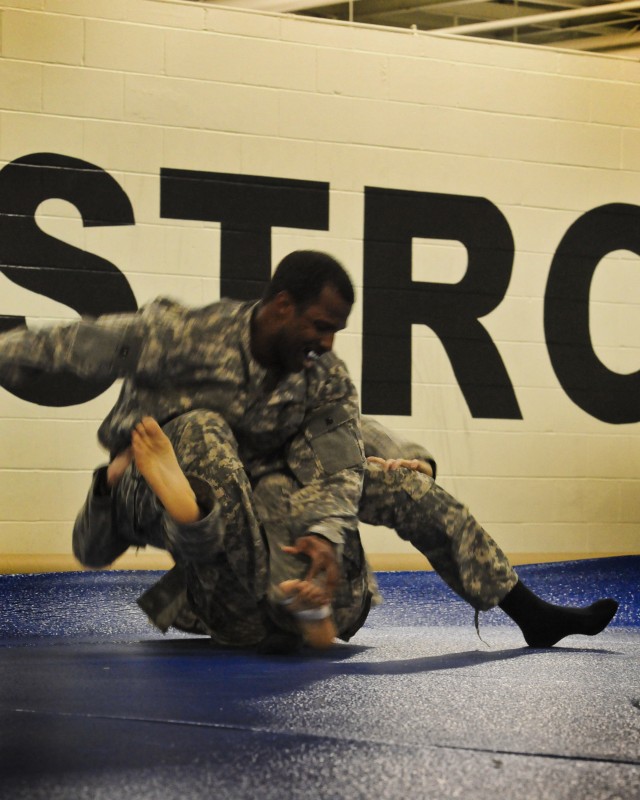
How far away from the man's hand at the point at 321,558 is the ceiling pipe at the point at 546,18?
3180mm

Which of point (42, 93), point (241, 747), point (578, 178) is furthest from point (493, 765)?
point (578, 178)

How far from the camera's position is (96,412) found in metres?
3.94

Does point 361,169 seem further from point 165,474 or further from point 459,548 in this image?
point 165,474

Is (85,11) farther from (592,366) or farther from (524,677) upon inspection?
(524,677)

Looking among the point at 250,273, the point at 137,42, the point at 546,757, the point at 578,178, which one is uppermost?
the point at 137,42

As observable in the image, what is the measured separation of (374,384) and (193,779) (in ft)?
10.7

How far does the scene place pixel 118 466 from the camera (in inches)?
77.3

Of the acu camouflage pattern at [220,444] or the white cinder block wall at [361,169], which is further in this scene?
the white cinder block wall at [361,169]

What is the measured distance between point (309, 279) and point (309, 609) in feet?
1.98

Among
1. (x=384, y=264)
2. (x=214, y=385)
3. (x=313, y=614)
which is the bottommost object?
(x=313, y=614)

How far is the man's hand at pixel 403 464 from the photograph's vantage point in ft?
6.89

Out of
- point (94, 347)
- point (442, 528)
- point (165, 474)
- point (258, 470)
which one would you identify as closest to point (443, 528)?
point (442, 528)

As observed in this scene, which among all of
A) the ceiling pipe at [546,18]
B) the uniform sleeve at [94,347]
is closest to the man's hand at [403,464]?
the uniform sleeve at [94,347]

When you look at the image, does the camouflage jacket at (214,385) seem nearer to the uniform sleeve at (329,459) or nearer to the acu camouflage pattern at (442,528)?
the uniform sleeve at (329,459)
